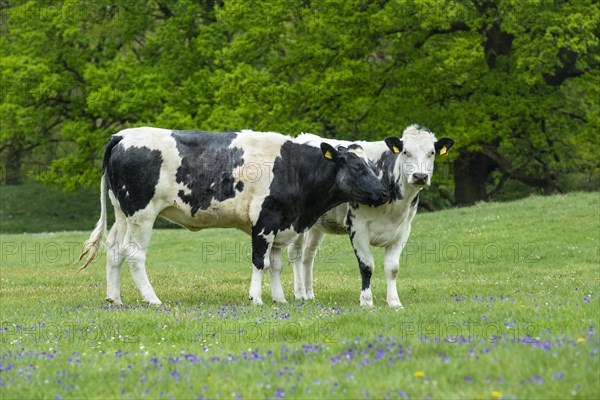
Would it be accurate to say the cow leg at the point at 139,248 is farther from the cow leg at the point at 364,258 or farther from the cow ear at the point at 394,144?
the cow ear at the point at 394,144

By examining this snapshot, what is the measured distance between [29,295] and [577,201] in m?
19.2

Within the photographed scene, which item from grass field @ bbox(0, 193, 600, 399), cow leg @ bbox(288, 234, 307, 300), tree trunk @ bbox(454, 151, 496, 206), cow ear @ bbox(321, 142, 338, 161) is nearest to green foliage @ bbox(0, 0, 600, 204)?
tree trunk @ bbox(454, 151, 496, 206)

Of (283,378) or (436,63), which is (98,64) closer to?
(436,63)

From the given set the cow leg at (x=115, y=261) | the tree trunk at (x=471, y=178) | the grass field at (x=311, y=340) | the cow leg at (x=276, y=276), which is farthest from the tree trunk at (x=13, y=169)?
the cow leg at (x=276, y=276)

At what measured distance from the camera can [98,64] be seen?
41156mm

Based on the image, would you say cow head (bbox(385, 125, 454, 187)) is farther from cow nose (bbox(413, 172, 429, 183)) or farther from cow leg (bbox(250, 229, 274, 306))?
cow leg (bbox(250, 229, 274, 306))

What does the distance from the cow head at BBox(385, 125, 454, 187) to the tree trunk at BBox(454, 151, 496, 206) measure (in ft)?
79.5

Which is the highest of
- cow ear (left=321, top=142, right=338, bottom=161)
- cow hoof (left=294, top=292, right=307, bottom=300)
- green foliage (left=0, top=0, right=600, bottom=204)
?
green foliage (left=0, top=0, right=600, bottom=204)

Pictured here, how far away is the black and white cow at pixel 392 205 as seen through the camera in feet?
38.9

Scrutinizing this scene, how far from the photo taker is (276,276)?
41.9 feet

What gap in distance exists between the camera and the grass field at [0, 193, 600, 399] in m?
6.16

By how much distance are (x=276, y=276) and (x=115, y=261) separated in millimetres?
2533

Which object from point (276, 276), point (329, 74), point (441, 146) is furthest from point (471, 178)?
point (276, 276)

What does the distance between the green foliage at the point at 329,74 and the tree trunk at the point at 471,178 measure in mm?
742
